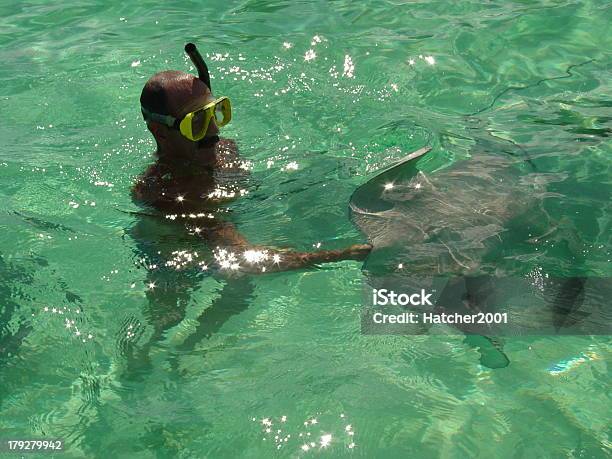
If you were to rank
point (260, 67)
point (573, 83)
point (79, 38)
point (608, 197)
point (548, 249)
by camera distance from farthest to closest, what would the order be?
1. point (79, 38)
2. point (260, 67)
3. point (573, 83)
4. point (608, 197)
5. point (548, 249)

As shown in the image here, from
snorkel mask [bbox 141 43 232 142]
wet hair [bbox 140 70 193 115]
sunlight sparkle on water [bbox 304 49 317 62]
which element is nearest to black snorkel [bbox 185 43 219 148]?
snorkel mask [bbox 141 43 232 142]

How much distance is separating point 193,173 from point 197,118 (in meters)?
0.39

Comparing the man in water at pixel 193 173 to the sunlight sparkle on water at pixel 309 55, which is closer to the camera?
the man in water at pixel 193 173

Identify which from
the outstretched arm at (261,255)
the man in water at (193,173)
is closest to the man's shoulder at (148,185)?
the man in water at (193,173)

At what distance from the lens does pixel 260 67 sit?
270 inches

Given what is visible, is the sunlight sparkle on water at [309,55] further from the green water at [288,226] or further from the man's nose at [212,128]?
the man's nose at [212,128]

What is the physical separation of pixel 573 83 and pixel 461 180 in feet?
7.72

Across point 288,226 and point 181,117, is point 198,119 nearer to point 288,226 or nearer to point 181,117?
point 181,117

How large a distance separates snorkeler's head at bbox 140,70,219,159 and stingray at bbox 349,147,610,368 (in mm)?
1057

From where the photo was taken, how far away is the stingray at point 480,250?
3807 mm

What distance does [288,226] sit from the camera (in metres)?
4.64

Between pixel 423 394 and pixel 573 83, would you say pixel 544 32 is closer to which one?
pixel 573 83

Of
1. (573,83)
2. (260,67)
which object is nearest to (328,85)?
(260,67)

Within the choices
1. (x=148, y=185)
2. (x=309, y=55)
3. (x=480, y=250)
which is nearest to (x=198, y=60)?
(x=148, y=185)
